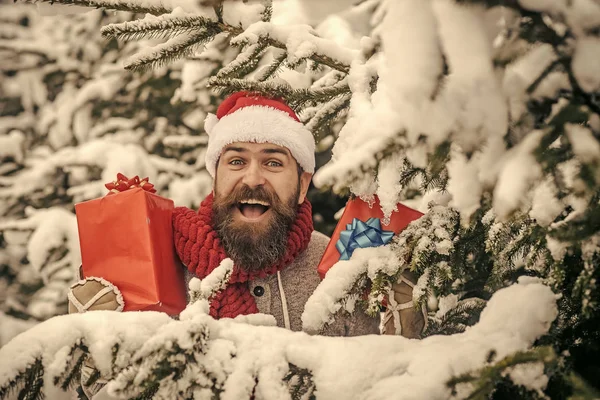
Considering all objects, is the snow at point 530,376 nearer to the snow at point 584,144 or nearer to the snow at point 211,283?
the snow at point 584,144

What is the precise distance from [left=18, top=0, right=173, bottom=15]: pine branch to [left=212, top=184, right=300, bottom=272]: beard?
95cm

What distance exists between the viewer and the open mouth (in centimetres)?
241

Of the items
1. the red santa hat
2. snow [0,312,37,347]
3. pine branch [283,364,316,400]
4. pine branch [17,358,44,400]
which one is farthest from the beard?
snow [0,312,37,347]

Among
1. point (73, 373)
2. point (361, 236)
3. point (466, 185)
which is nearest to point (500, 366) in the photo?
point (466, 185)

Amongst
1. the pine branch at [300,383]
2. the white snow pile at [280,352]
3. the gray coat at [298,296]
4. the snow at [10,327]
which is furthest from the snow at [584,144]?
the snow at [10,327]

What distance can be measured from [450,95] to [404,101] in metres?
0.07

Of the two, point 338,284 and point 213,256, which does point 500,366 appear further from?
point 213,256

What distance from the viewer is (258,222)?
2.37m

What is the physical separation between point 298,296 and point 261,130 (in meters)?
0.70

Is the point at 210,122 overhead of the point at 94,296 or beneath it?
overhead

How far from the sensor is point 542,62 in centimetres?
95

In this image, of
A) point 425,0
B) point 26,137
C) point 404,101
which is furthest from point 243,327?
point 26,137

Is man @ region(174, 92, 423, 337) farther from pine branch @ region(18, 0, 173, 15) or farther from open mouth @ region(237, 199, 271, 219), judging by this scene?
pine branch @ region(18, 0, 173, 15)

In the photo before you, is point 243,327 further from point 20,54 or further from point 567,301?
point 20,54
